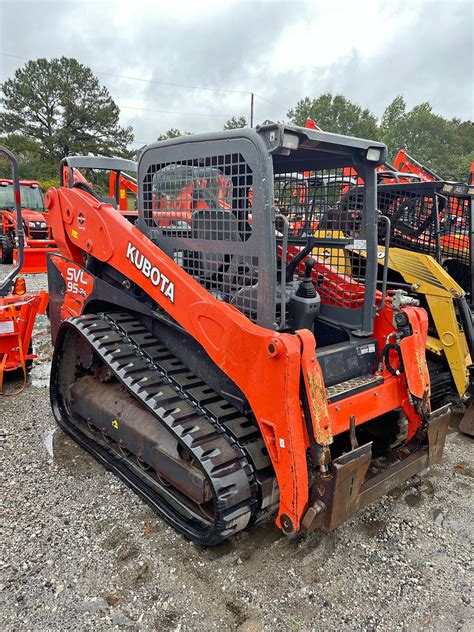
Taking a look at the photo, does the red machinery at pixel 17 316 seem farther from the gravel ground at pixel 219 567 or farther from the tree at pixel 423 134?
the tree at pixel 423 134

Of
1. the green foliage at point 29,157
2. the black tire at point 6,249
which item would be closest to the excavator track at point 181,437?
the black tire at point 6,249

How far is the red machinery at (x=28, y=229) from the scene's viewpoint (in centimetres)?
1077

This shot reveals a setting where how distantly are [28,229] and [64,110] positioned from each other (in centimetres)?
2805

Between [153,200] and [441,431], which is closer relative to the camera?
[441,431]

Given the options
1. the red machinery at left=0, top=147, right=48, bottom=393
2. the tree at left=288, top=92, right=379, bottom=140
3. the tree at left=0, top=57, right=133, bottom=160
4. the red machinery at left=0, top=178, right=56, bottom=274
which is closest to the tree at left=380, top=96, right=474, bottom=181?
the tree at left=288, top=92, right=379, bottom=140

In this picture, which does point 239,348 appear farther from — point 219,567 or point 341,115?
point 341,115

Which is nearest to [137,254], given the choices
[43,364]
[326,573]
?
[326,573]

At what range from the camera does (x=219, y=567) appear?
245 centimetres

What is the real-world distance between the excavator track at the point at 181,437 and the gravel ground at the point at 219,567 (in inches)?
5.5

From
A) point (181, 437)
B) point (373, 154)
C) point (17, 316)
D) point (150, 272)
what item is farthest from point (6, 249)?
point (373, 154)

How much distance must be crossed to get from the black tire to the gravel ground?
35.0 feet

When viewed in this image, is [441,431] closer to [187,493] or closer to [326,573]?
[326,573]

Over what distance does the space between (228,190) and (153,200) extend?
79 cm

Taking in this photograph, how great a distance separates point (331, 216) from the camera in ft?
10.7
